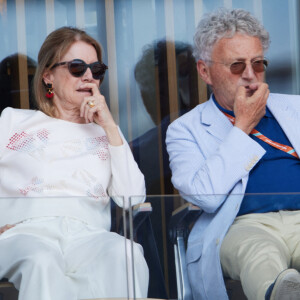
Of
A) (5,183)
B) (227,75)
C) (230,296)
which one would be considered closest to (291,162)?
(227,75)

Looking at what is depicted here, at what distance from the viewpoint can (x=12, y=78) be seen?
12.5 ft

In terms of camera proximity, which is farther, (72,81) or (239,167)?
(72,81)

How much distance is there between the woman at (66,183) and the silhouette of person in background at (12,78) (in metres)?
0.64

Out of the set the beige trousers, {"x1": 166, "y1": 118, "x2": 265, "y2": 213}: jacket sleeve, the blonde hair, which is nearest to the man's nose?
the blonde hair

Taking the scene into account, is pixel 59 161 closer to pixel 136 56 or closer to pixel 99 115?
pixel 99 115

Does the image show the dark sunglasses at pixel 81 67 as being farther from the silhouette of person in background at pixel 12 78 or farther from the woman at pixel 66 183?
the silhouette of person in background at pixel 12 78

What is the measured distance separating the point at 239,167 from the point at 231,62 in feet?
1.84

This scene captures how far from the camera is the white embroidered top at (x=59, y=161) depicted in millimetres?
2842

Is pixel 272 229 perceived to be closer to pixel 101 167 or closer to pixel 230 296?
Answer: pixel 230 296

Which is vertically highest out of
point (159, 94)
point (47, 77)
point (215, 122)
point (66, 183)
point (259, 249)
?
point (47, 77)

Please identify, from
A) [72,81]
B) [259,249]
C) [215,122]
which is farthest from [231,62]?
[259,249]

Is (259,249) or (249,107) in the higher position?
(249,107)

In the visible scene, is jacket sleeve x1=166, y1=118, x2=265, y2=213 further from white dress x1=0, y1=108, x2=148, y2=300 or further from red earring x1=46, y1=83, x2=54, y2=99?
red earring x1=46, y1=83, x2=54, y2=99

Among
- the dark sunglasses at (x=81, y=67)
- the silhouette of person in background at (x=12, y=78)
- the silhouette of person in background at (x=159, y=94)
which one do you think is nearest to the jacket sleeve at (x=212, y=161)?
the dark sunglasses at (x=81, y=67)
